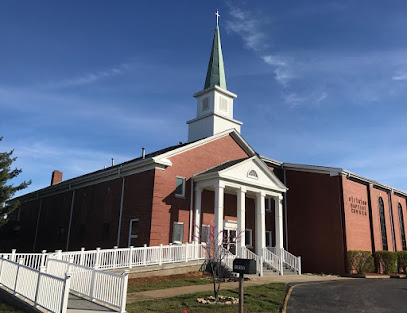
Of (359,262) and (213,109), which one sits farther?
(213,109)

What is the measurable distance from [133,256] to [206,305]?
Result: 24.3 ft

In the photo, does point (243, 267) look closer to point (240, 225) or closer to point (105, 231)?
point (240, 225)

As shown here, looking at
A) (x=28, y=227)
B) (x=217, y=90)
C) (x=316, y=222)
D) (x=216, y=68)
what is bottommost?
(x=28, y=227)

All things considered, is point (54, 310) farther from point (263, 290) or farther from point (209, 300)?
point (263, 290)

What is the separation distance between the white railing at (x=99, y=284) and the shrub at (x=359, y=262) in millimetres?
18349

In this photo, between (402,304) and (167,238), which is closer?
(402,304)

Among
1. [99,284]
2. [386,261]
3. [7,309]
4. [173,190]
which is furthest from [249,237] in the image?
[7,309]

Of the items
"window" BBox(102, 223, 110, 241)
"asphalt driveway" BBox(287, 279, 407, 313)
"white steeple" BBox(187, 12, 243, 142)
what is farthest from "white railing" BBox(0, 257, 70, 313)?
"white steeple" BBox(187, 12, 243, 142)

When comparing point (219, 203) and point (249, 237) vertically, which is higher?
point (219, 203)

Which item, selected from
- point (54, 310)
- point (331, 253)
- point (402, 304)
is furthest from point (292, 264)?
point (54, 310)

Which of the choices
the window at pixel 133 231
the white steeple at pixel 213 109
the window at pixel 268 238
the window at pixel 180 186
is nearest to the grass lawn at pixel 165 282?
the window at pixel 133 231

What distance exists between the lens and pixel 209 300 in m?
11.1

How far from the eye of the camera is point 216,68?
→ 96.1 ft

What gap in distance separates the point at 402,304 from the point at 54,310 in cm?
1032
